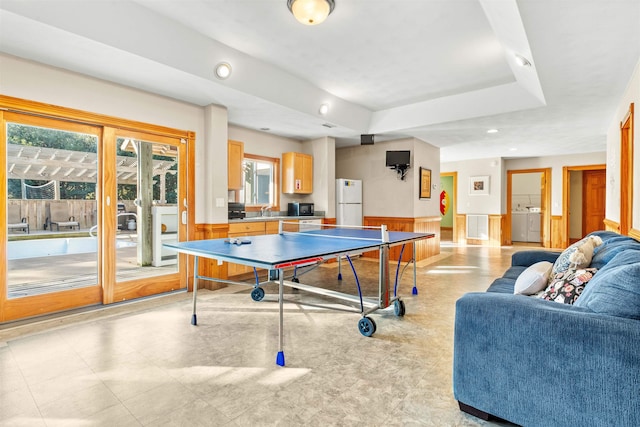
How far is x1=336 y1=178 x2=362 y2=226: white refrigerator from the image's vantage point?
6.43 metres

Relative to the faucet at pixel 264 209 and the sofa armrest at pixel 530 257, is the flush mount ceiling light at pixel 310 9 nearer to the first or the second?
the sofa armrest at pixel 530 257

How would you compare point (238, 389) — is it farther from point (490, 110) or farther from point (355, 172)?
point (355, 172)

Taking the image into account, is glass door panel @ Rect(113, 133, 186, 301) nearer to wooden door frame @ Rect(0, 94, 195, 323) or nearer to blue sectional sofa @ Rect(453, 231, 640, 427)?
wooden door frame @ Rect(0, 94, 195, 323)

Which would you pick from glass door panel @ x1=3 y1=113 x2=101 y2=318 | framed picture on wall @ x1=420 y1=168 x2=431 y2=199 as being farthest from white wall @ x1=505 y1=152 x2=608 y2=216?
glass door panel @ x1=3 y1=113 x2=101 y2=318

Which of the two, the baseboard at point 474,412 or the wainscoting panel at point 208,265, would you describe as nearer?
the baseboard at point 474,412

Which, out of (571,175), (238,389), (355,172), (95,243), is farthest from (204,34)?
(571,175)

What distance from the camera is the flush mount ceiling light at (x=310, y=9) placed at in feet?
Answer: 8.38

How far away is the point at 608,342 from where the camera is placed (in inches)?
51.5

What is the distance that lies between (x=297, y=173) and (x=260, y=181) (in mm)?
696

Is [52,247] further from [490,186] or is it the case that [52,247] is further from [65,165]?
[490,186]

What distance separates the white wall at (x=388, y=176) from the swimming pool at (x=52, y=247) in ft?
15.0

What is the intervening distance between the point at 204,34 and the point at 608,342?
12.3ft

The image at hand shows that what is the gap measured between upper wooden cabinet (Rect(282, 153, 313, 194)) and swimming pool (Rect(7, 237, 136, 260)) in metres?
3.00

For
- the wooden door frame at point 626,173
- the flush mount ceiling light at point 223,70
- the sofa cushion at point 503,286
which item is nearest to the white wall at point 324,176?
the flush mount ceiling light at point 223,70
